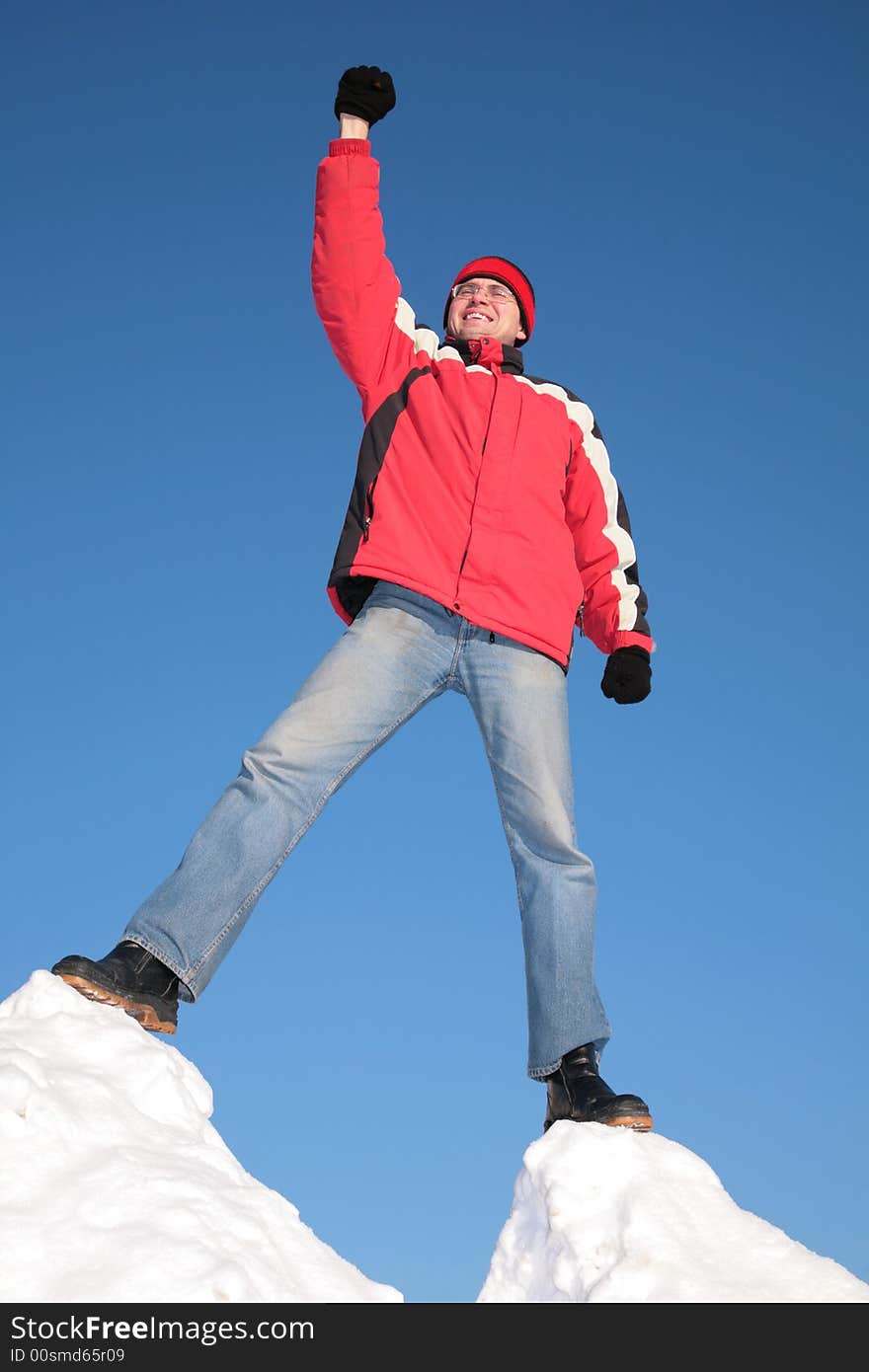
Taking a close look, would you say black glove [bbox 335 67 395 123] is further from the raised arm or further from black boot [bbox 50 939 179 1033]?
black boot [bbox 50 939 179 1033]

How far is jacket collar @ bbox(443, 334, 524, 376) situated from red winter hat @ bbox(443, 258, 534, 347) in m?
0.33

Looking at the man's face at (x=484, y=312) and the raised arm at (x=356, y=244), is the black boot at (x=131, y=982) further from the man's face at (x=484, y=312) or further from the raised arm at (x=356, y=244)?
the man's face at (x=484, y=312)

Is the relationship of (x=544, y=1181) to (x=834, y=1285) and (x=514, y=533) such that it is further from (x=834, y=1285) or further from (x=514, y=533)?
(x=514, y=533)

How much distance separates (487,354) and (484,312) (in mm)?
316

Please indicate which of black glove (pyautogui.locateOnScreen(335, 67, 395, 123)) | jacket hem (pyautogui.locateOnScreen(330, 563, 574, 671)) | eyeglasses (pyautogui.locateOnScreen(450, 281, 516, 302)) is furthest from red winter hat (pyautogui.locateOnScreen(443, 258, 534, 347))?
jacket hem (pyautogui.locateOnScreen(330, 563, 574, 671))

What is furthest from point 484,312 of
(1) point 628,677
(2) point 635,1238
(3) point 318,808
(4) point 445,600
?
(2) point 635,1238

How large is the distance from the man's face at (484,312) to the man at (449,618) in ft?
0.03

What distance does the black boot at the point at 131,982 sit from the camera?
3498mm

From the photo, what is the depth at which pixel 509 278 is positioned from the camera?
17.4ft

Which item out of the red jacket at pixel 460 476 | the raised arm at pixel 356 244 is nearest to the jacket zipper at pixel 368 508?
the red jacket at pixel 460 476

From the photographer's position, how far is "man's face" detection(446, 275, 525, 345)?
511 centimetres

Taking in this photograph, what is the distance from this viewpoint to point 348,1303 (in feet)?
8.71
